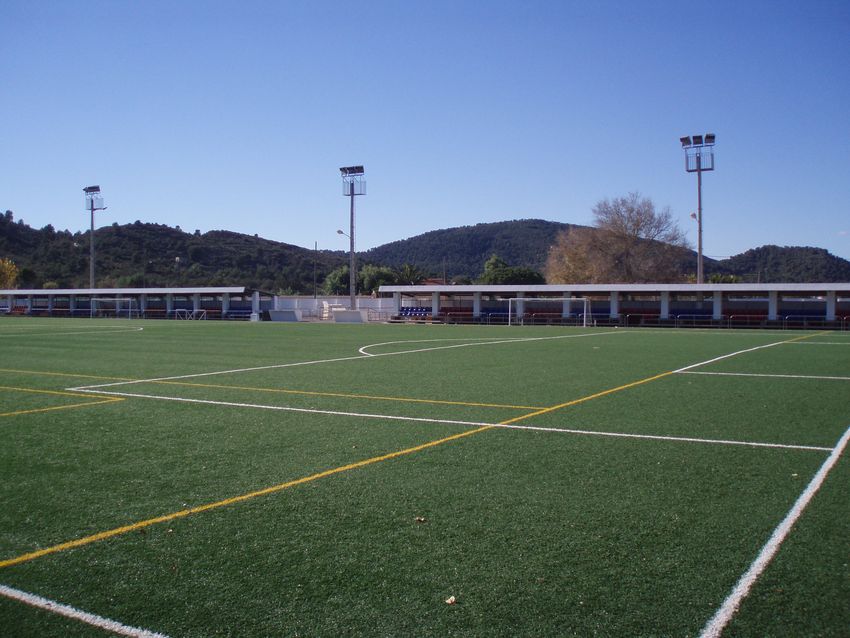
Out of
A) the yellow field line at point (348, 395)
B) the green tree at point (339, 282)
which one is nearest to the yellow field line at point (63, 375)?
the yellow field line at point (348, 395)

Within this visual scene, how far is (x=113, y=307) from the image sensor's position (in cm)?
6912

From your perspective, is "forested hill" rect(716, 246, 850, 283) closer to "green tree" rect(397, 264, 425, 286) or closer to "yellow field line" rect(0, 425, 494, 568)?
"green tree" rect(397, 264, 425, 286)

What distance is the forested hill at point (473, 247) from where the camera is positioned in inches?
5930

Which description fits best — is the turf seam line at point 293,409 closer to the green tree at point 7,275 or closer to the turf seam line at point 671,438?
the turf seam line at point 671,438

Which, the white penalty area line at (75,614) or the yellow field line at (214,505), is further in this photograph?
the yellow field line at (214,505)

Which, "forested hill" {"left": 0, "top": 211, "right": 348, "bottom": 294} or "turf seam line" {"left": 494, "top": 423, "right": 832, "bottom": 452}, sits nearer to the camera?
"turf seam line" {"left": 494, "top": 423, "right": 832, "bottom": 452}

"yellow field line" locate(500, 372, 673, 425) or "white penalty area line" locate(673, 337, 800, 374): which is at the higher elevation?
"white penalty area line" locate(673, 337, 800, 374)

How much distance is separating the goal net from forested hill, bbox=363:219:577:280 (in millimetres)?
82349

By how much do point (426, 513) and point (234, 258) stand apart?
130 m

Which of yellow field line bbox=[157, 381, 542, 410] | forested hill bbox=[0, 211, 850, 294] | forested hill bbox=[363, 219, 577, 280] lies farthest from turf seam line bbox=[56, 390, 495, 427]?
forested hill bbox=[363, 219, 577, 280]

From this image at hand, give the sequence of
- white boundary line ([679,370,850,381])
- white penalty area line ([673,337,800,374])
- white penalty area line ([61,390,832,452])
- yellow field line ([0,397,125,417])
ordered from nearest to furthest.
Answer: white penalty area line ([61,390,832,452]) → yellow field line ([0,397,125,417]) → white boundary line ([679,370,850,381]) → white penalty area line ([673,337,800,374])

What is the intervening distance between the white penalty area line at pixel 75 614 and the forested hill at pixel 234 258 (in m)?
97.6

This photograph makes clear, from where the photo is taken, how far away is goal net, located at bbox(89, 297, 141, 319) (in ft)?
221

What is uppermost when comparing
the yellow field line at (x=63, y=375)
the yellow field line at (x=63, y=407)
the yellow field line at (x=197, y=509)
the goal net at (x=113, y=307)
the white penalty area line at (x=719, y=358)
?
the goal net at (x=113, y=307)
